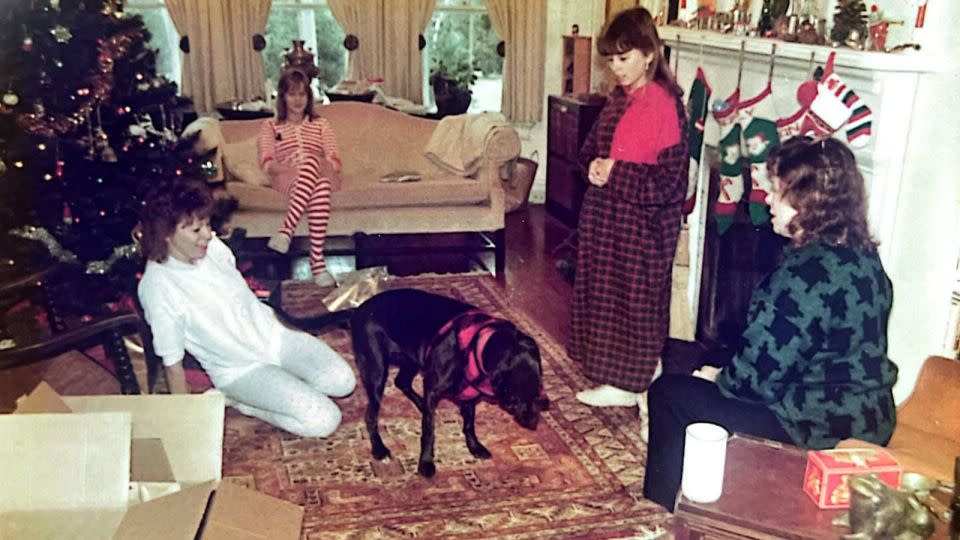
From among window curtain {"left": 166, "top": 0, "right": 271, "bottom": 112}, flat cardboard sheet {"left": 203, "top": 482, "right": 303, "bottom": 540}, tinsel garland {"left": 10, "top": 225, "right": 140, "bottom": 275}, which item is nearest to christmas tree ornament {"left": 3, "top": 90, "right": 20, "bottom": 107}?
tinsel garland {"left": 10, "top": 225, "right": 140, "bottom": 275}

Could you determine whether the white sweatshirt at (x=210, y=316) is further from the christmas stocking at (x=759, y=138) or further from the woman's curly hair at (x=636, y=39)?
the christmas stocking at (x=759, y=138)

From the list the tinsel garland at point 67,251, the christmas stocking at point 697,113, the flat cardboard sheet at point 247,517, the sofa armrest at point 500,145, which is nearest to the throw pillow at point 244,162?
the sofa armrest at point 500,145

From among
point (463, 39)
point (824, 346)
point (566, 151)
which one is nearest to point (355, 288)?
point (566, 151)

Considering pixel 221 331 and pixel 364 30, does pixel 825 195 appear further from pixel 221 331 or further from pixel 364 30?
pixel 364 30

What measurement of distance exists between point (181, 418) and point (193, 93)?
4581 millimetres

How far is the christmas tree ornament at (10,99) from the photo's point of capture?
2.85m

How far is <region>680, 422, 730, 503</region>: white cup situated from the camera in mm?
1714

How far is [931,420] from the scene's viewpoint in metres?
2.11

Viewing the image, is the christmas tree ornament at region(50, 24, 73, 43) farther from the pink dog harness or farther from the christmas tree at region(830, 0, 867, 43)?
the christmas tree at region(830, 0, 867, 43)

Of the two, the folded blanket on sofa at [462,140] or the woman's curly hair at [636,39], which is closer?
the woman's curly hair at [636,39]

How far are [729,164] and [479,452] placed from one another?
1451 millimetres

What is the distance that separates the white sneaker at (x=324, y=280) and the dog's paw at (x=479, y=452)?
182cm

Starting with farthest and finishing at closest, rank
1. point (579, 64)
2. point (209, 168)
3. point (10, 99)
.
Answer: point (579, 64) < point (209, 168) < point (10, 99)

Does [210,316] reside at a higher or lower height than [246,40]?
lower
